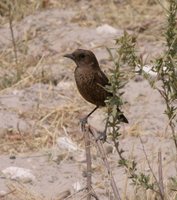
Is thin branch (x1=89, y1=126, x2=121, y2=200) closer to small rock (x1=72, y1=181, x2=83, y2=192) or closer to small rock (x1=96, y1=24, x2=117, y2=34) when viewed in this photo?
small rock (x1=72, y1=181, x2=83, y2=192)

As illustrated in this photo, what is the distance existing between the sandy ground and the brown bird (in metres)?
0.35

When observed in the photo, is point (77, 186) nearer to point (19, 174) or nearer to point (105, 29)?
point (19, 174)

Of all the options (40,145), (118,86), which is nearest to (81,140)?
(40,145)

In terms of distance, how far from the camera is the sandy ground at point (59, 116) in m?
4.98

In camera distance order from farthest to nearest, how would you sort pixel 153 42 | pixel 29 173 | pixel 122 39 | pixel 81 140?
pixel 153 42, pixel 81 140, pixel 29 173, pixel 122 39

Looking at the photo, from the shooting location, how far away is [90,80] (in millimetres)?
4328

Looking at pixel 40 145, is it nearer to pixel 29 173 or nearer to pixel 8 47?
pixel 29 173

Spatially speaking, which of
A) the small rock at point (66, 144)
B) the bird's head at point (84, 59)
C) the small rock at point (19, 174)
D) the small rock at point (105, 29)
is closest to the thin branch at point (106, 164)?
the bird's head at point (84, 59)

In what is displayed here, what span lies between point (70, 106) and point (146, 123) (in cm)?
61

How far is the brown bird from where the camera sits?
4254 mm

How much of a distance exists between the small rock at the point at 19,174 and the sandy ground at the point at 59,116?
0.13ft

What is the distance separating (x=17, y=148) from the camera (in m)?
5.50

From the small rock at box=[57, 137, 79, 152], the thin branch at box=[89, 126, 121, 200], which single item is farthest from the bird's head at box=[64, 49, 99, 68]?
the thin branch at box=[89, 126, 121, 200]

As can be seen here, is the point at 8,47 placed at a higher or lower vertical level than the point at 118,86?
lower
